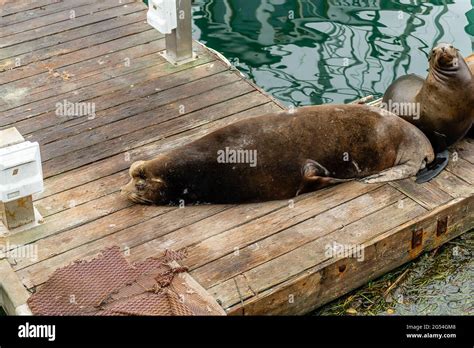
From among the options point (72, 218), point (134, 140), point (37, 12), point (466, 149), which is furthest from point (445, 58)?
point (37, 12)

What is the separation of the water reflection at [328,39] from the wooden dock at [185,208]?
1495 mm

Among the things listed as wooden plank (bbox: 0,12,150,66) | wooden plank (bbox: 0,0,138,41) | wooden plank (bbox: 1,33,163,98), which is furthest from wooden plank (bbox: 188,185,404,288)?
wooden plank (bbox: 0,0,138,41)

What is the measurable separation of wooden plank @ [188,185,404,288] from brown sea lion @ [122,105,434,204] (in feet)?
0.70

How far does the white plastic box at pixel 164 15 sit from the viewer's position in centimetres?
705

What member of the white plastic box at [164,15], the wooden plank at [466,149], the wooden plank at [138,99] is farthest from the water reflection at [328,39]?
the wooden plank at [466,149]

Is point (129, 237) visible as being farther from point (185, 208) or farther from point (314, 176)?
point (314, 176)

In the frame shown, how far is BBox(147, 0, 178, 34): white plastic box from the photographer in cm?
705

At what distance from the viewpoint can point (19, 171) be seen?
523 cm

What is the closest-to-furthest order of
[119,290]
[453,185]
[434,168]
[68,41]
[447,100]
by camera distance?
[119,290] → [453,185] → [434,168] → [447,100] → [68,41]

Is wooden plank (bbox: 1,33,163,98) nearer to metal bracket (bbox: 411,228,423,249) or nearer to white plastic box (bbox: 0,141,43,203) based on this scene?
white plastic box (bbox: 0,141,43,203)

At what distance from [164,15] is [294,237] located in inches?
96.7

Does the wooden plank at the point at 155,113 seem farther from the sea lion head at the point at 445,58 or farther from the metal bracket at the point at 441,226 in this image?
the metal bracket at the point at 441,226
